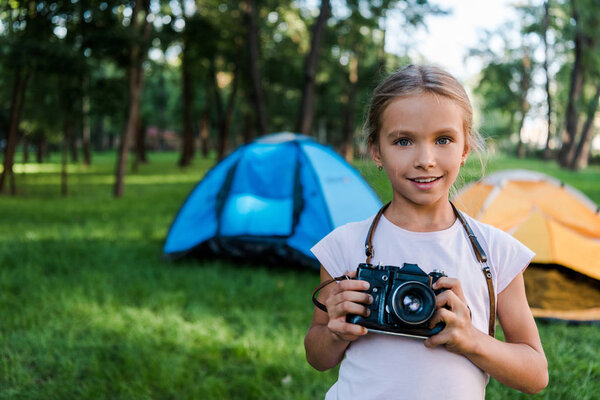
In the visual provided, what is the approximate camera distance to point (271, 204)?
552 cm

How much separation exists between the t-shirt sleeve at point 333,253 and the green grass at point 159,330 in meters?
0.28

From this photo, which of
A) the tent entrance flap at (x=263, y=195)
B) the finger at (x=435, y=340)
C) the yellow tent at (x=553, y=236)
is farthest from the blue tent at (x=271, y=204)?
the finger at (x=435, y=340)

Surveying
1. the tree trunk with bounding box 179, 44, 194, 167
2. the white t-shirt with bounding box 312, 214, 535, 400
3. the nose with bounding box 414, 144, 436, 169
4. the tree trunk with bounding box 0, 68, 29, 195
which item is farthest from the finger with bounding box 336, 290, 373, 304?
the tree trunk with bounding box 179, 44, 194, 167

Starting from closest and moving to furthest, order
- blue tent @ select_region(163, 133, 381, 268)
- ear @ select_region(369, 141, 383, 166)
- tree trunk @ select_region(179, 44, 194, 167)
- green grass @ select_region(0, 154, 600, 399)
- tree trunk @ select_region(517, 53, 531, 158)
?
ear @ select_region(369, 141, 383, 166), green grass @ select_region(0, 154, 600, 399), blue tent @ select_region(163, 133, 381, 268), tree trunk @ select_region(179, 44, 194, 167), tree trunk @ select_region(517, 53, 531, 158)

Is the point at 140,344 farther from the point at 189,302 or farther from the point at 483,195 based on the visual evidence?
the point at 483,195

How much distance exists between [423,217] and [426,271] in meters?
0.15

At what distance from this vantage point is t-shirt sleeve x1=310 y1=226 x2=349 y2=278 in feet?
4.51

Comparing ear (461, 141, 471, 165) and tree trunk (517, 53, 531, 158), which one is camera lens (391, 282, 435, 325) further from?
tree trunk (517, 53, 531, 158)

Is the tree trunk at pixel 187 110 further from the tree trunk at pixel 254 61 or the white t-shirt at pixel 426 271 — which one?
the white t-shirt at pixel 426 271

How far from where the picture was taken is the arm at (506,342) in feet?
3.55

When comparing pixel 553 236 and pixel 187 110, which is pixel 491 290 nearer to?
pixel 553 236

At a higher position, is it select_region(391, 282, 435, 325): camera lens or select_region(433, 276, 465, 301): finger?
select_region(433, 276, 465, 301): finger

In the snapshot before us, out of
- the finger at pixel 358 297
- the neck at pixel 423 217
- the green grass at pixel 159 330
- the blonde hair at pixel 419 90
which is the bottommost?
the green grass at pixel 159 330

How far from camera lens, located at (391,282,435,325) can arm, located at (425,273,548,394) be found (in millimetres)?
27
